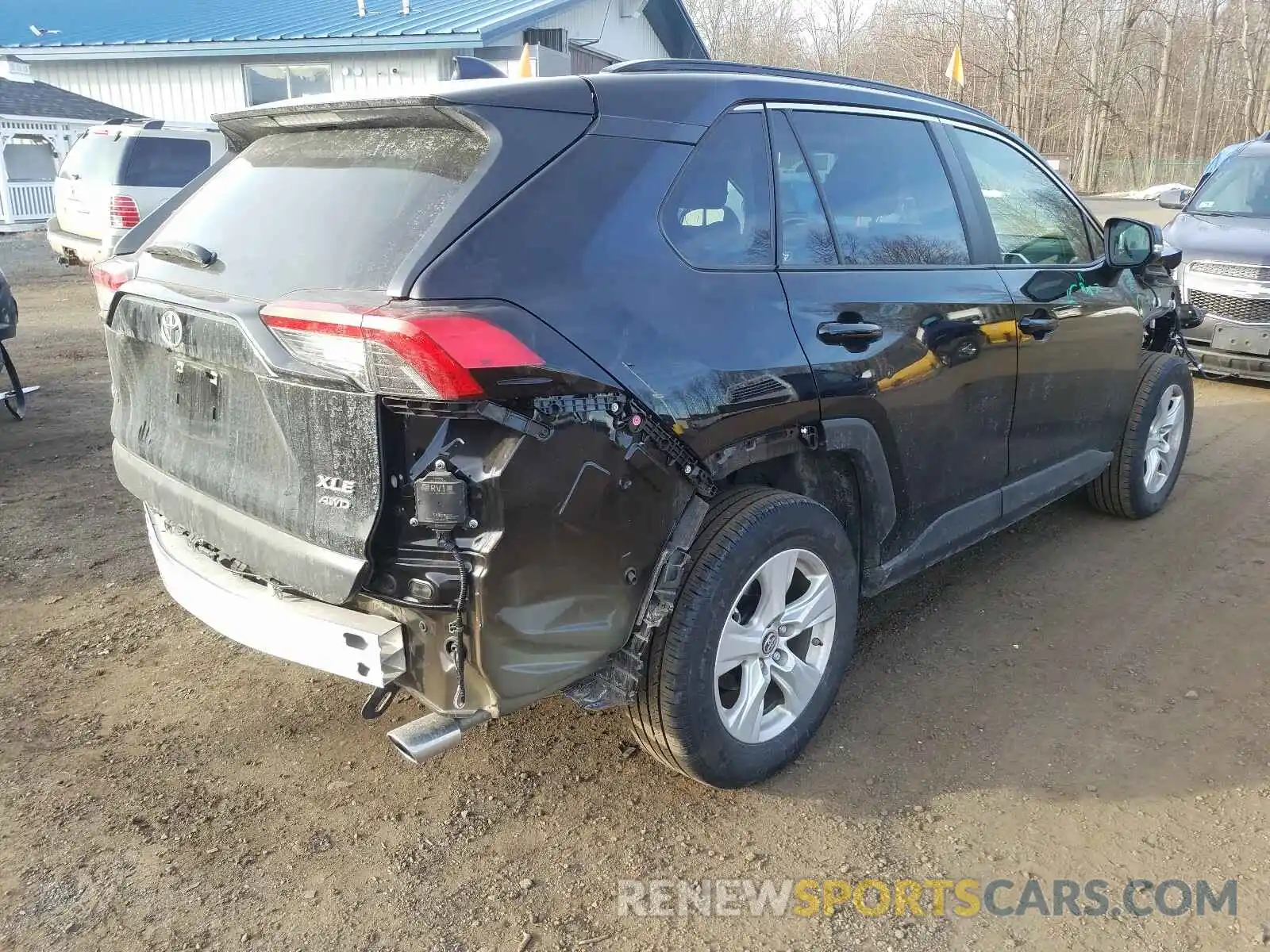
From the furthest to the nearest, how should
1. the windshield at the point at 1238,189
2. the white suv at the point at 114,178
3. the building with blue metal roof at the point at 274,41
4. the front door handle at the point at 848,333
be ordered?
the building with blue metal roof at the point at 274,41 < the white suv at the point at 114,178 < the windshield at the point at 1238,189 < the front door handle at the point at 848,333

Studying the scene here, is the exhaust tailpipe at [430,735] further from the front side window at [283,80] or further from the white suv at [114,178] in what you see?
the front side window at [283,80]

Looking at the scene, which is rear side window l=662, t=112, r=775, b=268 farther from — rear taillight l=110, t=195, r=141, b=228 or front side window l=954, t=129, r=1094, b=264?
rear taillight l=110, t=195, r=141, b=228

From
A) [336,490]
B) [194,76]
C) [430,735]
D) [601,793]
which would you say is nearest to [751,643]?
[601,793]

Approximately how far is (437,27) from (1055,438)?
51.9 feet

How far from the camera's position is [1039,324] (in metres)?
3.85

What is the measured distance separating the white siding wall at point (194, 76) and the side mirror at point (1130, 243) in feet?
49.6

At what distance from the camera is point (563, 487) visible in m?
2.28

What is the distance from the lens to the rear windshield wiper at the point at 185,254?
2.72 m

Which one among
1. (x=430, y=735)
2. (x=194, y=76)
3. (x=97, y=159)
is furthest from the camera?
(x=194, y=76)

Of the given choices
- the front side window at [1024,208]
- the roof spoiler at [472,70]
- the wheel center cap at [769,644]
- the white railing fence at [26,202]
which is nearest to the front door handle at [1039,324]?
the front side window at [1024,208]

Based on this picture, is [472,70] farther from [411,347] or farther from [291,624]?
[291,624]

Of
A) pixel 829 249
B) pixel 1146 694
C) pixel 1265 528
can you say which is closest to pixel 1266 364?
pixel 1265 528

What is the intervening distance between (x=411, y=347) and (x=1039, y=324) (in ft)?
8.94

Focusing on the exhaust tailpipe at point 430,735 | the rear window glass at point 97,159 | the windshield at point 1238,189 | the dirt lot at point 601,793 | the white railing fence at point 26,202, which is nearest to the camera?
the exhaust tailpipe at point 430,735
